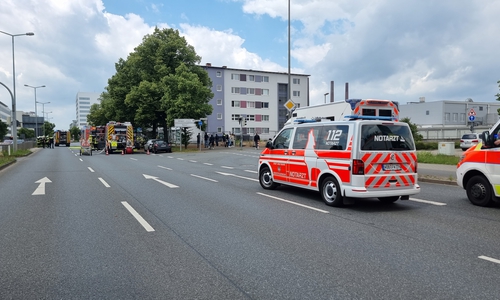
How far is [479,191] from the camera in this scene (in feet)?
28.8

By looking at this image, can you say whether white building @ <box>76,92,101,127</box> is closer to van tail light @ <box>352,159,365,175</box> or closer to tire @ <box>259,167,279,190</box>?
tire @ <box>259,167,279,190</box>

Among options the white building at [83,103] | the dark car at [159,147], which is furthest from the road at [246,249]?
the white building at [83,103]

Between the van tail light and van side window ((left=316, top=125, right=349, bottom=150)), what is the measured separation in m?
0.42

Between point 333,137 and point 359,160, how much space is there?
89cm

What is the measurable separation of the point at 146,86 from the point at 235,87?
99.5 feet

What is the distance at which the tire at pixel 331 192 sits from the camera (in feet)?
27.7

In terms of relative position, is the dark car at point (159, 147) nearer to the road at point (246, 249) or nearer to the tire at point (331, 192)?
the road at point (246, 249)

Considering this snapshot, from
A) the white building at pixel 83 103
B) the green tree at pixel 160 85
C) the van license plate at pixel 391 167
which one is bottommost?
the van license plate at pixel 391 167

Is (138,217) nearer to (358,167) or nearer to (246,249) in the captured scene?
(246,249)

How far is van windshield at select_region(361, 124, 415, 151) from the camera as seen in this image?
821 cm

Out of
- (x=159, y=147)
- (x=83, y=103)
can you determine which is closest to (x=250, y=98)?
(x=159, y=147)

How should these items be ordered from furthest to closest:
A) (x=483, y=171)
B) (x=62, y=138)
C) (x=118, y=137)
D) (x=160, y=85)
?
(x=62, y=138) → (x=160, y=85) → (x=118, y=137) → (x=483, y=171)

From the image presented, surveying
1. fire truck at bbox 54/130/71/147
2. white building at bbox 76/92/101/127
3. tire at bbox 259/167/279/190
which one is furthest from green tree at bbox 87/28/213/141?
white building at bbox 76/92/101/127

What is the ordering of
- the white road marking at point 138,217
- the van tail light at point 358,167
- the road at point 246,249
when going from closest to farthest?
1. the road at point 246,249
2. the white road marking at point 138,217
3. the van tail light at point 358,167
